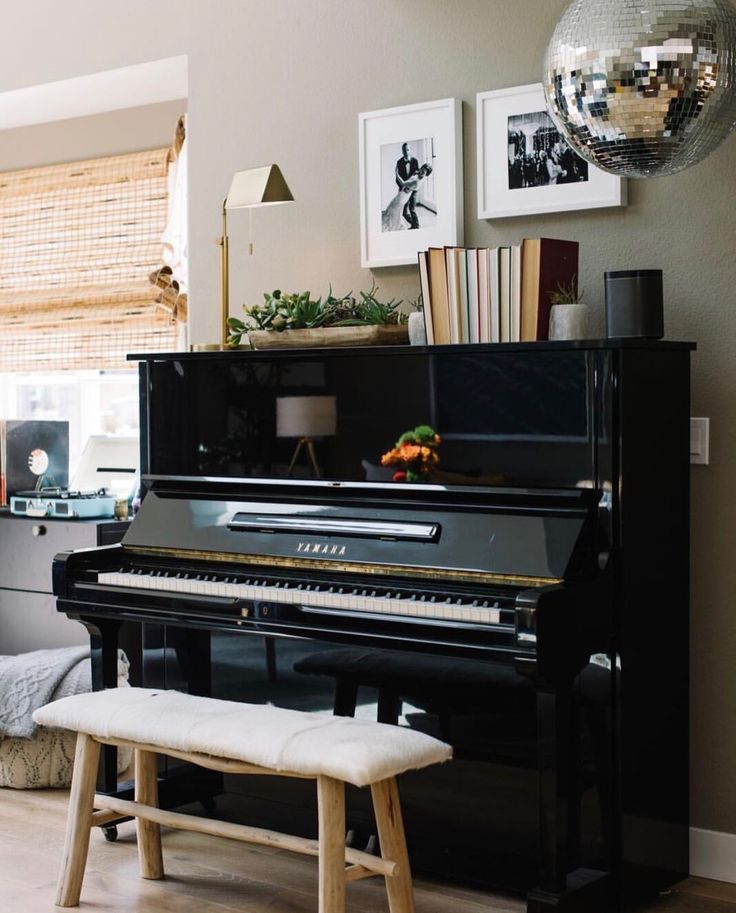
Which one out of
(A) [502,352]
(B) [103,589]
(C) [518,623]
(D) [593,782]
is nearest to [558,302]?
(A) [502,352]

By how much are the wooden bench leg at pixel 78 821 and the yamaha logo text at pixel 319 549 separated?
660 millimetres

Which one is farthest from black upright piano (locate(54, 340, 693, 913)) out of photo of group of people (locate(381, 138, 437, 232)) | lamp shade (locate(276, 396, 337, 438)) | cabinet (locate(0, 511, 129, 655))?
cabinet (locate(0, 511, 129, 655))

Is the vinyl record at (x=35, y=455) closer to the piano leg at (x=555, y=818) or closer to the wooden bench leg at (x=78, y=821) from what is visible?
the wooden bench leg at (x=78, y=821)

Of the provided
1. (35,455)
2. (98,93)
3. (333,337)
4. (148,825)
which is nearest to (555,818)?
(148,825)

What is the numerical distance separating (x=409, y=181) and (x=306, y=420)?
0.77 metres

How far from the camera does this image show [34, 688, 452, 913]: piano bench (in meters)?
2.57

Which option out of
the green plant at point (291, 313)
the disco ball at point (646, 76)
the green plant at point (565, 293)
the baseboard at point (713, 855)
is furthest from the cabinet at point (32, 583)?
the disco ball at point (646, 76)

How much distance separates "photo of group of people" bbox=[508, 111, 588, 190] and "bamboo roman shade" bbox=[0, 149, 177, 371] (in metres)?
1.90

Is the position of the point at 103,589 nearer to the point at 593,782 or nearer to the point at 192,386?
the point at 192,386

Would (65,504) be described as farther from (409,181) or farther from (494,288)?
(494,288)

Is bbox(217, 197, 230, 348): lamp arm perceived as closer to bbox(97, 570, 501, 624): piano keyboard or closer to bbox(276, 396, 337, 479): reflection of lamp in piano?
bbox(276, 396, 337, 479): reflection of lamp in piano

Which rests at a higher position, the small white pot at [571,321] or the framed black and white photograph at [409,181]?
the framed black and white photograph at [409,181]

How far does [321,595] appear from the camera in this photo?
2.94 meters

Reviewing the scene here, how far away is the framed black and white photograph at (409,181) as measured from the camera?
347 cm
